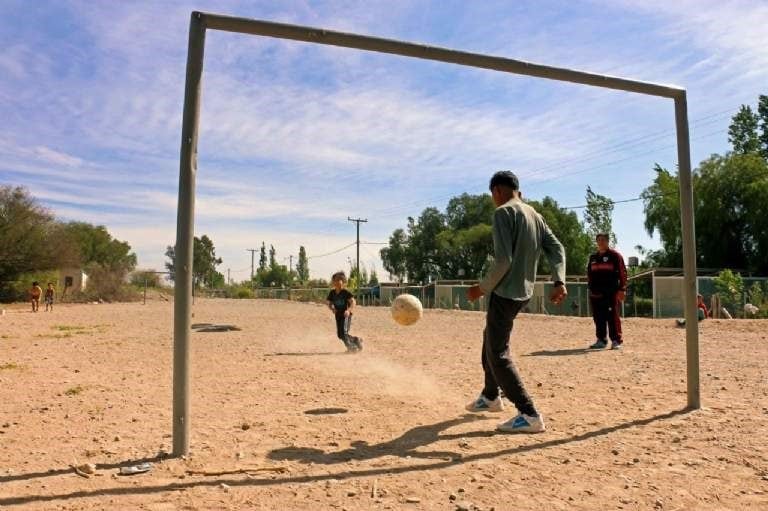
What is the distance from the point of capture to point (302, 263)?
4286 inches

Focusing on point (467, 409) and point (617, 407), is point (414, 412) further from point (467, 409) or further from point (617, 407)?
point (617, 407)

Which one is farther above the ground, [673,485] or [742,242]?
[742,242]

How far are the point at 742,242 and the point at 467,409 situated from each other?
42.9 metres

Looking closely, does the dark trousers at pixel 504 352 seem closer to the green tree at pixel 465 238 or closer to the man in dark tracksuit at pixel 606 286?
the man in dark tracksuit at pixel 606 286

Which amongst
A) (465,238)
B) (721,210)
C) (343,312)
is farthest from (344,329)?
(465,238)

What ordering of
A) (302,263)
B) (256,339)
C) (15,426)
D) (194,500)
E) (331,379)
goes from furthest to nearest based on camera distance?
(302,263) < (256,339) < (331,379) < (15,426) < (194,500)

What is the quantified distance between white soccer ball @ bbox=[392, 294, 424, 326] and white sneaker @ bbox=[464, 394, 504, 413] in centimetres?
311

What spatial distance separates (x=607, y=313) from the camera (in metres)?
11.0

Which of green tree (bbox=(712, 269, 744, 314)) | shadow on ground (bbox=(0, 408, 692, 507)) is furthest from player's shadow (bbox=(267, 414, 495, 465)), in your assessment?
green tree (bbox=(712, 269, 744, 314))

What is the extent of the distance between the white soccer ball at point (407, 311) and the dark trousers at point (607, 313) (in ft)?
12.5

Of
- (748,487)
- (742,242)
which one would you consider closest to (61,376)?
(748,487)

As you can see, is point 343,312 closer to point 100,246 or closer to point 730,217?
point 730,217

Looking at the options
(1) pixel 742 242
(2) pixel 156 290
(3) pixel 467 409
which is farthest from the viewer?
(2) pixel 156 290

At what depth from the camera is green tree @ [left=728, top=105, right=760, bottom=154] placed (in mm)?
54566
